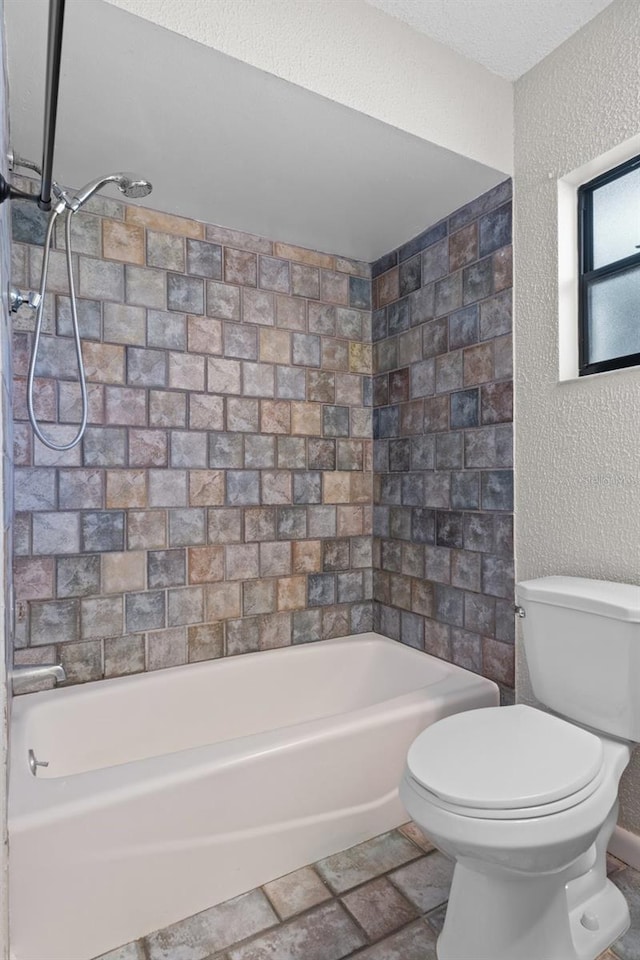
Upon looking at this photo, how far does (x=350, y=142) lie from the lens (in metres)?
1.87

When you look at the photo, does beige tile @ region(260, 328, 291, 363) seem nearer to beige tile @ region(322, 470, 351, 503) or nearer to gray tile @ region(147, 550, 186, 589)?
beige tile @ region(322, 470, 351, 503)

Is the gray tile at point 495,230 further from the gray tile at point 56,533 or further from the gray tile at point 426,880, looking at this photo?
the gray tile at point 426,880

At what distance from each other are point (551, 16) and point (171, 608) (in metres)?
2.37

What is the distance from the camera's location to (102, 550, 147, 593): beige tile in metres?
2.14

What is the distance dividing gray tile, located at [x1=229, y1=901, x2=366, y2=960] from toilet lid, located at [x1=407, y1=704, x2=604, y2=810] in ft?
1.68

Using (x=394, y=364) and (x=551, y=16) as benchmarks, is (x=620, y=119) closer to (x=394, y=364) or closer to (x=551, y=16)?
(x=551, y=16)

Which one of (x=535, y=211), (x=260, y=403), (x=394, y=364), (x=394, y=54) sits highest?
(x=394, y=54)

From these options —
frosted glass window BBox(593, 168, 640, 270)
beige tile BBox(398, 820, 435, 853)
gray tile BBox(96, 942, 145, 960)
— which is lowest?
gray tile BBox(96, 942, 145, 960)

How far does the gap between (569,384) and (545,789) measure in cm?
121

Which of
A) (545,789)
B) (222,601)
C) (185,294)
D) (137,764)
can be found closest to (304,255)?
(185,294)

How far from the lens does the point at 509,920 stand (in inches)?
49.9

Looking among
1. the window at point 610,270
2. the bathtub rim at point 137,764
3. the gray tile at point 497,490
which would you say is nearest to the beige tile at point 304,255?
the window at point 610,270

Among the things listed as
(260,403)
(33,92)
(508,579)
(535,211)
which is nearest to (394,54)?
(535,211)

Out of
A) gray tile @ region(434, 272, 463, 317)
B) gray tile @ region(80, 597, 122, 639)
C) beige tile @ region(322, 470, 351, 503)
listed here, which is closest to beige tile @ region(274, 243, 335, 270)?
gray tile @ region(434, 272, 463, 317)
